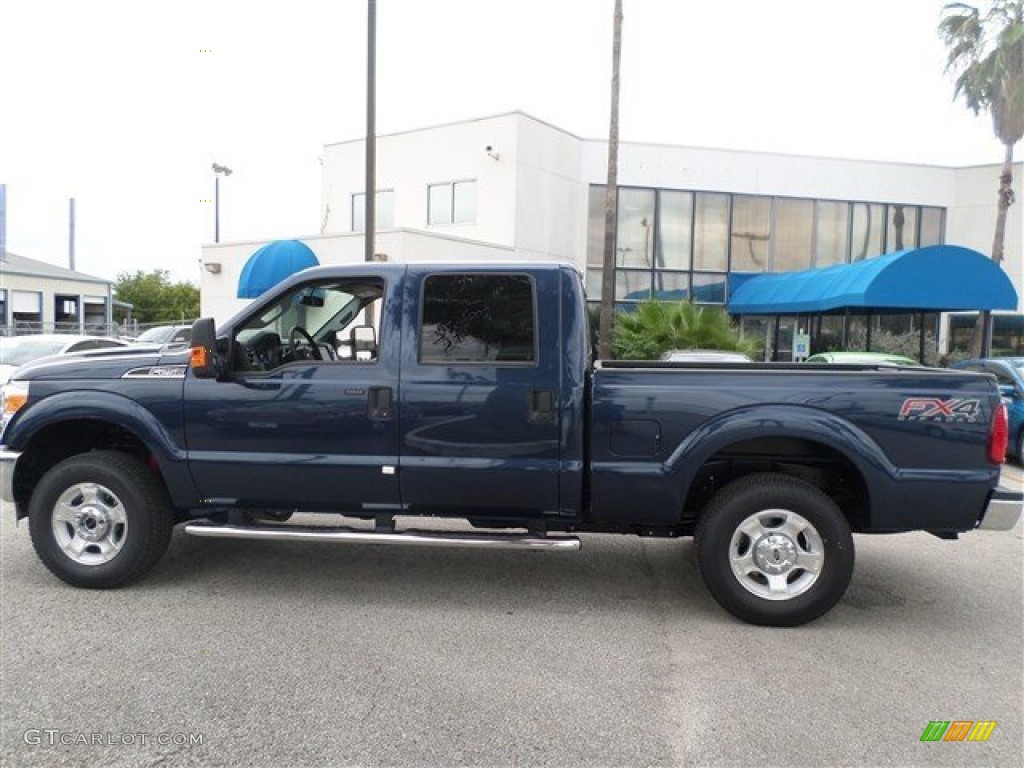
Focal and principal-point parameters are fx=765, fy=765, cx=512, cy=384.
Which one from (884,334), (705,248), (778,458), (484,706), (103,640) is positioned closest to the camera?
(484,706)

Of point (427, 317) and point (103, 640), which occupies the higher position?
point (427, 317)

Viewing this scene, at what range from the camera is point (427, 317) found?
4.73 m

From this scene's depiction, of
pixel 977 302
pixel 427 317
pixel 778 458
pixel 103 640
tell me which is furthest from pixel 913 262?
pixel 103 640

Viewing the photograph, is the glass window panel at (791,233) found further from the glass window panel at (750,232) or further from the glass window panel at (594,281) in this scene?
the glass window panel at (594,281)

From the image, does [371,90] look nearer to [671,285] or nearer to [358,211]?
[358,211]

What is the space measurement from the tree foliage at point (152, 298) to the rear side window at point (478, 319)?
6499cm

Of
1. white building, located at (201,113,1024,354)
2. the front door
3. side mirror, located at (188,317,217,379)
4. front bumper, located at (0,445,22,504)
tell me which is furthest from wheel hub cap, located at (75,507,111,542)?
white building, located at (201,113,1024,354)

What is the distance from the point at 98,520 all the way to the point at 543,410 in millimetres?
2943

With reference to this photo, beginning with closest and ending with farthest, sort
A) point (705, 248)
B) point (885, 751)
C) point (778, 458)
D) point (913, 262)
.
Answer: point (885, 751) → point (778, 458) → point (913, 262) → point (705, 248)

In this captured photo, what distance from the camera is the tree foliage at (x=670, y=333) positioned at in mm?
15016

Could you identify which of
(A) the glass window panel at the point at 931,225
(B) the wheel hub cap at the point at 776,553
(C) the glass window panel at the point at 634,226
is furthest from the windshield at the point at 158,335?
(A) the glass window panel at the point at 931,225

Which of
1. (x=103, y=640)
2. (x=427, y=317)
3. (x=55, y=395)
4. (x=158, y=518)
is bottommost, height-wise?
(x=103, y=640)

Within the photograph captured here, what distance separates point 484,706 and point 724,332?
12.9 m

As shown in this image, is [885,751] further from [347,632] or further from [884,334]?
[884,334]
